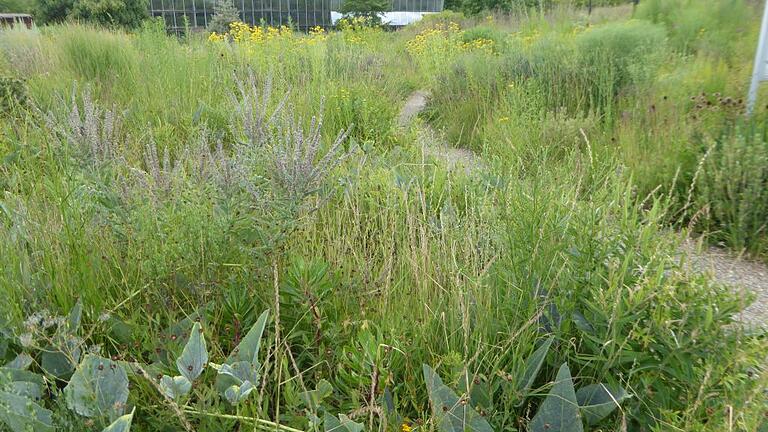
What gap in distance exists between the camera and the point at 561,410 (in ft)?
4.51

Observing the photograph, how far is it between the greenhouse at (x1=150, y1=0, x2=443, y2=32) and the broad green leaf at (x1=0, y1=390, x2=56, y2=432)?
3199cm

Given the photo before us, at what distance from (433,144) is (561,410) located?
273cm

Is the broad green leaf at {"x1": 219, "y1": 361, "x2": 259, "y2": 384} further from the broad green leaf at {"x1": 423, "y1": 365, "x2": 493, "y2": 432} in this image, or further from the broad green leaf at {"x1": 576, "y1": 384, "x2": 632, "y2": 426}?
the broad green leaf at {"x1": 576, "y1": 384, "x2": 632, "y2": 426}

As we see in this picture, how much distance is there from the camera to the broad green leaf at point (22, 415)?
1.17 meters

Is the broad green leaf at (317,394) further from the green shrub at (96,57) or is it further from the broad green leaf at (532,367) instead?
the green shrub at (96,57)

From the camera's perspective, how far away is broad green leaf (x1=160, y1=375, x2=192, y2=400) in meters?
1.23

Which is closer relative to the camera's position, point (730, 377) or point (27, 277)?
point (730, 377)

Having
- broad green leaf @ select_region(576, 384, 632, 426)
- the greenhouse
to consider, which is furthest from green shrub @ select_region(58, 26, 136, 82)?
the greenhouse

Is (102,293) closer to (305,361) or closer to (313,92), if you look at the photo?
(305,361)

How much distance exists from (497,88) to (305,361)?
471cm

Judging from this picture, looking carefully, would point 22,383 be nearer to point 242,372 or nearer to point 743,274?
point 242,372

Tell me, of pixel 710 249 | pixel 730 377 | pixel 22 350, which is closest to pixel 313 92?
pixel 710 249

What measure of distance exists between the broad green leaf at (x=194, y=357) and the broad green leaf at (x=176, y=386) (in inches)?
1.9

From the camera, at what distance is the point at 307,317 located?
174 cm
